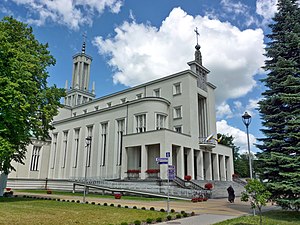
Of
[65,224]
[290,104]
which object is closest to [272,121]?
[290,104]

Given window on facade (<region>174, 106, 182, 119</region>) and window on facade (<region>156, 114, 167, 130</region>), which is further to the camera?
window on facade (<region>174, 106, 182, 119</region>)

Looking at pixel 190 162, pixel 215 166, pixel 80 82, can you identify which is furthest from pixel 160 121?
pixel 80 82

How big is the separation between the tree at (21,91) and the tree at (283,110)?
14822 mm

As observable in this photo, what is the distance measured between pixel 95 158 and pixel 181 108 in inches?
606

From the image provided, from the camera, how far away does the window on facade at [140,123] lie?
34344 millimetres

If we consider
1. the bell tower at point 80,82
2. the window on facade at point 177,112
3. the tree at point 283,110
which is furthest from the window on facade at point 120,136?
the bell tower at point 80,82

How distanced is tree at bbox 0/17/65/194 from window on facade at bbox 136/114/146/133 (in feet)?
49.4

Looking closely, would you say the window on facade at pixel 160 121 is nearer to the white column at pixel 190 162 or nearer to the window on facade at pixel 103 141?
the white column at pixel 190 162

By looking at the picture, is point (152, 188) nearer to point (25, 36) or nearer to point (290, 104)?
point (290, 104)

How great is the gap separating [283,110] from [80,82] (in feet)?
178

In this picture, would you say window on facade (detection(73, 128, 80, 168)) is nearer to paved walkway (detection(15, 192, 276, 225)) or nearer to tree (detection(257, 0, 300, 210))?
paved walkway (detection(15, 192, 276, 225))

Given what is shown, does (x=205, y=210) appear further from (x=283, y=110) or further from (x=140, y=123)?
(x=140, y=123)

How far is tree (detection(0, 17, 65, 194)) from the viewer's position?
1598 cm

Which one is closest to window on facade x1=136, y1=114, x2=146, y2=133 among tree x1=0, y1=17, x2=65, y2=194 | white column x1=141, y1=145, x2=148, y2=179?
white column x1=141, y1=145, x2=148, y2=179
